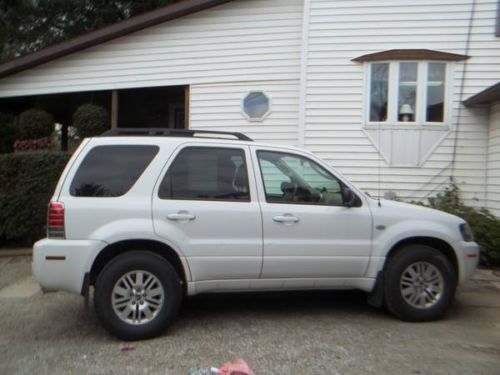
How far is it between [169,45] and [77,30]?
36.1 ft

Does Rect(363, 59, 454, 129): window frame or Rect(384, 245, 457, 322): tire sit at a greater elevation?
Rect(363, 59, 454, 129): window frame

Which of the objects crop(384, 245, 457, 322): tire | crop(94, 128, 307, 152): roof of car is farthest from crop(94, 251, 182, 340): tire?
crop(384, 245, 457, 322): tire

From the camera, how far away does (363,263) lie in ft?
17.3

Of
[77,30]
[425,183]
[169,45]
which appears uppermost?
[77,30]

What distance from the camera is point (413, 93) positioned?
994 centimetres

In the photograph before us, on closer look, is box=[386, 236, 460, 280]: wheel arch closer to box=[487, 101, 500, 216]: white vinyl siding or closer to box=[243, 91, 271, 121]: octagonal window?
box=[487, 101, 500, 216]: white vinyl siding

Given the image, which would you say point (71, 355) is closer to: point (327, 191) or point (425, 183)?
point (327, 191)

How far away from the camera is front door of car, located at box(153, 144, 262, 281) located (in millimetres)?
4910

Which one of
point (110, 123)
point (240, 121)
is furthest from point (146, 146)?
point (110, 123)

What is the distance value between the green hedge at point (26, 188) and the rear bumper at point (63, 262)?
4.68 m

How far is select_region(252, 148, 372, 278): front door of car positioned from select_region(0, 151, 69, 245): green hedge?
204 inches

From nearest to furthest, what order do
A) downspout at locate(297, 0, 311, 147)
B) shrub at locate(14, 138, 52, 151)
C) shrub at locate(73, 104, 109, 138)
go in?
1. downspout at locate(297, 0, 311, 147)
2. shrub at locate(14, 138, 52, 151)
3. shrub at locate(73, 104, 109, 138)

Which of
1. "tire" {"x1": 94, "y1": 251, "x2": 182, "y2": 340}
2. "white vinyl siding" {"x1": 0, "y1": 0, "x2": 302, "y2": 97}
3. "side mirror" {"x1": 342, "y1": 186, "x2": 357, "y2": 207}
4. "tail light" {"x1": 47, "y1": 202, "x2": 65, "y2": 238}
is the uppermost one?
"white vinyl siding" {"x1": 0, "y1": 0, "x2": 302, "y2": 97}

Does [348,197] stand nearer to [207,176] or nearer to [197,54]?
[207,176]
